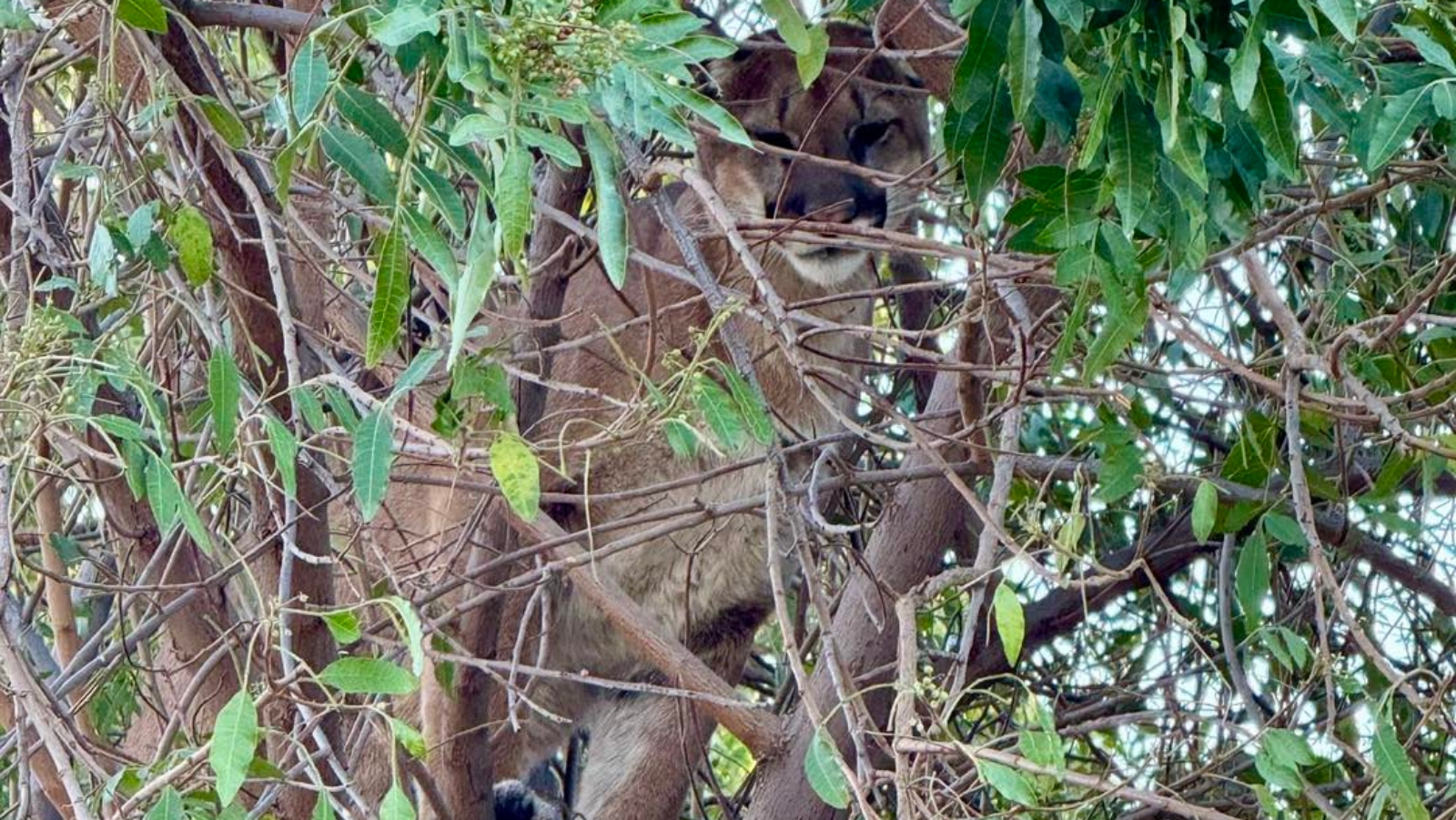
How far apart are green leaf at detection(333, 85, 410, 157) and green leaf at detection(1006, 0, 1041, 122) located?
1.92 ft

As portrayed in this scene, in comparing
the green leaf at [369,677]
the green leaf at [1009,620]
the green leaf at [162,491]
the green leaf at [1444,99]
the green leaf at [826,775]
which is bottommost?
the green leaf at [826,775]

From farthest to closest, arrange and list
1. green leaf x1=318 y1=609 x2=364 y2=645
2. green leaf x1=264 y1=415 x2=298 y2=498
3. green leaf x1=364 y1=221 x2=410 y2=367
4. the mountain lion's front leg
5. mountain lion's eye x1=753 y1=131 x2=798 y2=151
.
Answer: mountain lion's eye x1=753 y1=131 x2=798 y2=151 → the mountain lion's front leg → green leaf x1=264 y1=415 x2=298 y2=498 → green leaf x1=318 y1=609 x2=364 y2=645 → green leaf x1=364 y1=221 x2=410 y2=367

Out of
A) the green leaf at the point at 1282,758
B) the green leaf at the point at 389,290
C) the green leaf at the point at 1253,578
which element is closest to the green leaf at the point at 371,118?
the green leaf at the point at 389,290

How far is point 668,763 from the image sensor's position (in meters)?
3.94

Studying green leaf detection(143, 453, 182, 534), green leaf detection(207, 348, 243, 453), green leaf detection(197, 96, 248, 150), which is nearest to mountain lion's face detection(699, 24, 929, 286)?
green leaf detection(197, 96, 248, 150)

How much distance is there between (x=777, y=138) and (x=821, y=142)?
Result: 0.41 ft

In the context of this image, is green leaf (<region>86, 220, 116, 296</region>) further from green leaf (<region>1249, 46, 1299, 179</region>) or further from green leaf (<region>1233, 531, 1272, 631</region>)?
green leaf (<region>1233, 531, 1272, 631</region>)

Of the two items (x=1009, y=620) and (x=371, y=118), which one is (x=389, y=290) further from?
(x=1009, y=620)

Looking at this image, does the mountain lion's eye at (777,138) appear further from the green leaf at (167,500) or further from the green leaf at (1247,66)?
the green leaf at (1247,66)

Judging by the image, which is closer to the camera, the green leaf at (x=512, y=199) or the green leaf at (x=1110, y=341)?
the green leaf at (x=512, y=199)

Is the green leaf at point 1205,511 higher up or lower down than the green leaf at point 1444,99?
lower down

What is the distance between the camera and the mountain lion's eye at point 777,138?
13.9 ft

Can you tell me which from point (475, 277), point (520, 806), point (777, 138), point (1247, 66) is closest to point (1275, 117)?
point (1247, 66)

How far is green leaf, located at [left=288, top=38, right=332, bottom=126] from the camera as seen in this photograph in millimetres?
1791
